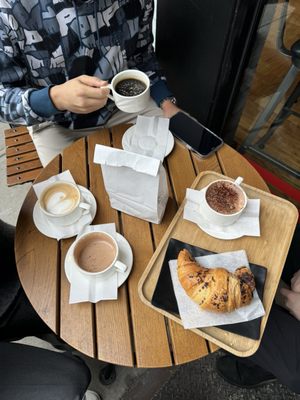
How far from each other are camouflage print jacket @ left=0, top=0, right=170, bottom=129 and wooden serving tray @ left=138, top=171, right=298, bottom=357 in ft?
2.03

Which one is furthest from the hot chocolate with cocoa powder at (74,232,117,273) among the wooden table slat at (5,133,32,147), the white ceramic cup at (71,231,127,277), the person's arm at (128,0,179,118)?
the wooden table slat at (5,133,32,147)

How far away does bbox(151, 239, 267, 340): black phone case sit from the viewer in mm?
814

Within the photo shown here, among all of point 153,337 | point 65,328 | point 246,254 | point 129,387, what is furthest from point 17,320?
point 246,254

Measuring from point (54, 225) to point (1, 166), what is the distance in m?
1.38

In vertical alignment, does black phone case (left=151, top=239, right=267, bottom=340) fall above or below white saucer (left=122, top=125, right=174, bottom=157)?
below

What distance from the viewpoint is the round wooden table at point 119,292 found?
0.82m

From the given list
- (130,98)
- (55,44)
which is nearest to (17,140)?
(55,44)

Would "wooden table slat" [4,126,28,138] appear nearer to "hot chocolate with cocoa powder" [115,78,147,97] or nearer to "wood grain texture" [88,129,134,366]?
"hot chocolate with cocoa powder" [115,78,147,97]

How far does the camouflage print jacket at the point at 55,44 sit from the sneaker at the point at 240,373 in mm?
1249

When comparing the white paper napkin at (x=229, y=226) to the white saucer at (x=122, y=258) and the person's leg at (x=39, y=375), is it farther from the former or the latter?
the person's leg at (x=39, y=375)

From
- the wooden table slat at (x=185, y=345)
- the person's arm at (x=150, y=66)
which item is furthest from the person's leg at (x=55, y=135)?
the wooden table slat at (x=185, y=345)

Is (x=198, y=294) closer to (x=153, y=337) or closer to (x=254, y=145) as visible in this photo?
(x=153, y=337)

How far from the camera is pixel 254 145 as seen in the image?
2102 mm

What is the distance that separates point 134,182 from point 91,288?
0.32m
